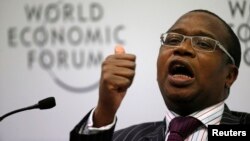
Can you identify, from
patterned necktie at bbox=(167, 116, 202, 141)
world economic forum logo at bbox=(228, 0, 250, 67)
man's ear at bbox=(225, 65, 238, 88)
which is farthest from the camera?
world economic forum logo at bbox=(228, 0, 250, 67)

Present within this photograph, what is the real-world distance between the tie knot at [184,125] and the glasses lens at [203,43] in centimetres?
20

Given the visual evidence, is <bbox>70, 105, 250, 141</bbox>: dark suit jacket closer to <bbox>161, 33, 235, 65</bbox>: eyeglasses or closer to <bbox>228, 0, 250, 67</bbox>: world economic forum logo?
<bbox>161, 33, 235, 65</bbox>: eyeglasses

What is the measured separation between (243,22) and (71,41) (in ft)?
2.24

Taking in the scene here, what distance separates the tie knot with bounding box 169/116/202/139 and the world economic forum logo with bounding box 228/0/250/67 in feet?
1.74

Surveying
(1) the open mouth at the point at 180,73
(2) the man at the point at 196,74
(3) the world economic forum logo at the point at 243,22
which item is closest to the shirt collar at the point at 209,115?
(2) the man at the point at 196,74

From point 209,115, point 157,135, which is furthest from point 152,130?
point 209,115

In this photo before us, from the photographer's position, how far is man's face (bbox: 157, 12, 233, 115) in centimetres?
108

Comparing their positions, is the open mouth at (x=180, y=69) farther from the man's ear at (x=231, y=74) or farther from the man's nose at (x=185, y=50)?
the man's ear at (x=231, y=74)

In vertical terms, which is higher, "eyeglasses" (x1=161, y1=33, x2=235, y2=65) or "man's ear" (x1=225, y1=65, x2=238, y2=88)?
"eyeglasses" (x1=161, y1=33, x2=235, y2=65)

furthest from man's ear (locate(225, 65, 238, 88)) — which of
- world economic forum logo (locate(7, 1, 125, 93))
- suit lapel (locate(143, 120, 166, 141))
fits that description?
world economic forum logo (locate(7, 1, 125, 93))

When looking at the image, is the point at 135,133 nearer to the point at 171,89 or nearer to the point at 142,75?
the point at 171,89

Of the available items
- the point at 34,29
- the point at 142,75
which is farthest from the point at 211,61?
the point at 34,29

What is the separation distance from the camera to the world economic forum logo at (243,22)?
1498 millimetres

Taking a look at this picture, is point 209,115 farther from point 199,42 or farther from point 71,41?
point 71,41
